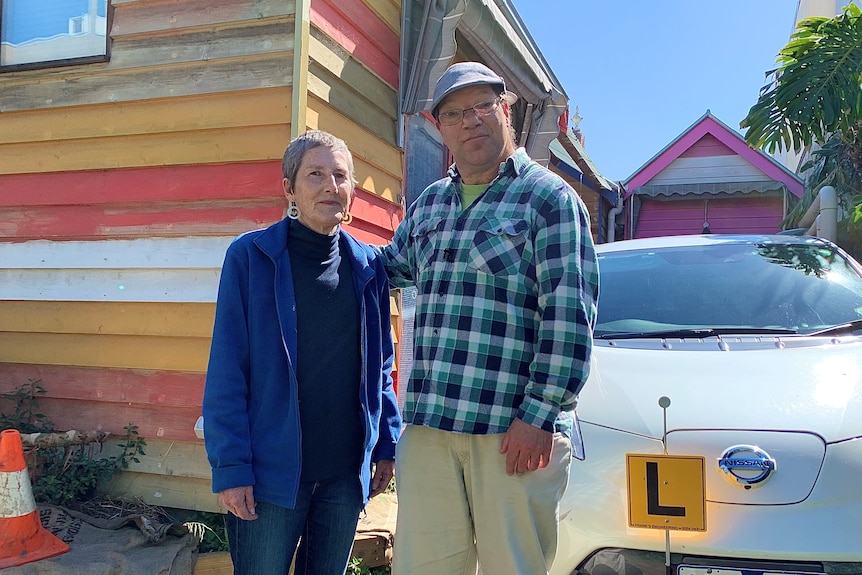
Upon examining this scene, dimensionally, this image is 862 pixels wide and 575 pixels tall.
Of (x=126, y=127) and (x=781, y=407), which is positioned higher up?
(x=126, y=127)

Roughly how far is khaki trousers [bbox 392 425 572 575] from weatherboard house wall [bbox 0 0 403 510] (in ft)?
6.21

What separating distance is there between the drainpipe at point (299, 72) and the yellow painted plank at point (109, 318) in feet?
3.47

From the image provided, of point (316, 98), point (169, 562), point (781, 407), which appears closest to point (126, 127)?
point (316, 98)

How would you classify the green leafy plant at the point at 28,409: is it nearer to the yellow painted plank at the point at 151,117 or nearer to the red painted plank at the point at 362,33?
the yellow painted plank at the point at 151,117

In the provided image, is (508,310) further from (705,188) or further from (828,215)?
(705,188)

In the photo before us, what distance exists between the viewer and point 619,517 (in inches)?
71.7

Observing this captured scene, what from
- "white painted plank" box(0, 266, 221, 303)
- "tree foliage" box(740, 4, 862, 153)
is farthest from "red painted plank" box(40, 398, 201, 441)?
"tree foliage" box(740, 4, 862, 153)

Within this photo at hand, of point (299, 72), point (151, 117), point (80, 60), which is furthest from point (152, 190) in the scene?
point (299, 72)

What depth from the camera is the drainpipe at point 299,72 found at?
319 centimetres

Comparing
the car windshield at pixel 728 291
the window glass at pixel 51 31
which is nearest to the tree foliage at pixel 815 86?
the car windshield at pixel 728 291

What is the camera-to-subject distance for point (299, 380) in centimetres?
180

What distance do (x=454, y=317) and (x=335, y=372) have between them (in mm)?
404

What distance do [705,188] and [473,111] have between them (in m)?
10.7

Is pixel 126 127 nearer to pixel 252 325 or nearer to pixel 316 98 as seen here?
pixel 316 98
